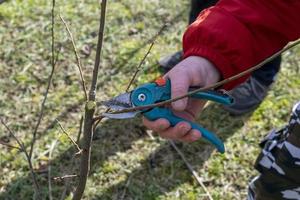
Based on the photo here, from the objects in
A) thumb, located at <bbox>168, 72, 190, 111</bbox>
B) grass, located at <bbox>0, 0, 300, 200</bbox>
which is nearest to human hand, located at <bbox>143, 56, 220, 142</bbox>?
thumb, located at <bbox>168, 72, 190, 111</bbox>

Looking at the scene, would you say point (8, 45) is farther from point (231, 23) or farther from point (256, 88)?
point (231, 23)

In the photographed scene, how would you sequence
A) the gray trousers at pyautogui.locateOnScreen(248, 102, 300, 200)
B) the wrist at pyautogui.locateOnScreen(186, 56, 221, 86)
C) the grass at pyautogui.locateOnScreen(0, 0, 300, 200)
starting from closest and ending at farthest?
the wrist at pyautogui.locateOnScreen(186, 56, 221, 86) → the gray trousers at pyautogui.locateOnScreen(248, 102, 300, 200) → the grass at pyautogui.locateOnScreen(0, 0, 300, 200)

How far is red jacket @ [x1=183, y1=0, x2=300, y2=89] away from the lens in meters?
1.23

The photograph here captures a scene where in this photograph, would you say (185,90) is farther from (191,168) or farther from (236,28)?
(191,168)

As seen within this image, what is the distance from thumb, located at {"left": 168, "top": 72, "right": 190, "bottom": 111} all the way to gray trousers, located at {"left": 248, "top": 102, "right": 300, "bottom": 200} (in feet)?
1.20

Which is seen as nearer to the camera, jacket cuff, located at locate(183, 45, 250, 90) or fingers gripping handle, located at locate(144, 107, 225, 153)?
fingers gripping handle, located at locate(144, 107, 225, 153)

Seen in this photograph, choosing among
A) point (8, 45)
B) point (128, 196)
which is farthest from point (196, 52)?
point (8, 45)

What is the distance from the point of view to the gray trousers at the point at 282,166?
1319 mm

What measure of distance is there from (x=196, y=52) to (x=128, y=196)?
2.75ft

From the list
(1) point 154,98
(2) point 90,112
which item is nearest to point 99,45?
(2) point 90,112

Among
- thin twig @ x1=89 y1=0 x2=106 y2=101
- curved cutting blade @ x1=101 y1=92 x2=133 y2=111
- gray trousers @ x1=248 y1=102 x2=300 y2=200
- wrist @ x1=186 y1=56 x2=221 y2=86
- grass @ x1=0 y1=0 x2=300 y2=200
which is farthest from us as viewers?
grass @ x1=0 y1=0 x2=300 y2=200

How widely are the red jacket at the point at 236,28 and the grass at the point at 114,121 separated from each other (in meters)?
0.81

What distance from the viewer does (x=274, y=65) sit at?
2.28 m

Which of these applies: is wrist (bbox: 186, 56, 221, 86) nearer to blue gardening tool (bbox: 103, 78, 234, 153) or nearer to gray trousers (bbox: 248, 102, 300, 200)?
blue gardening tool (bbox: 103, 78, 234, 153)
